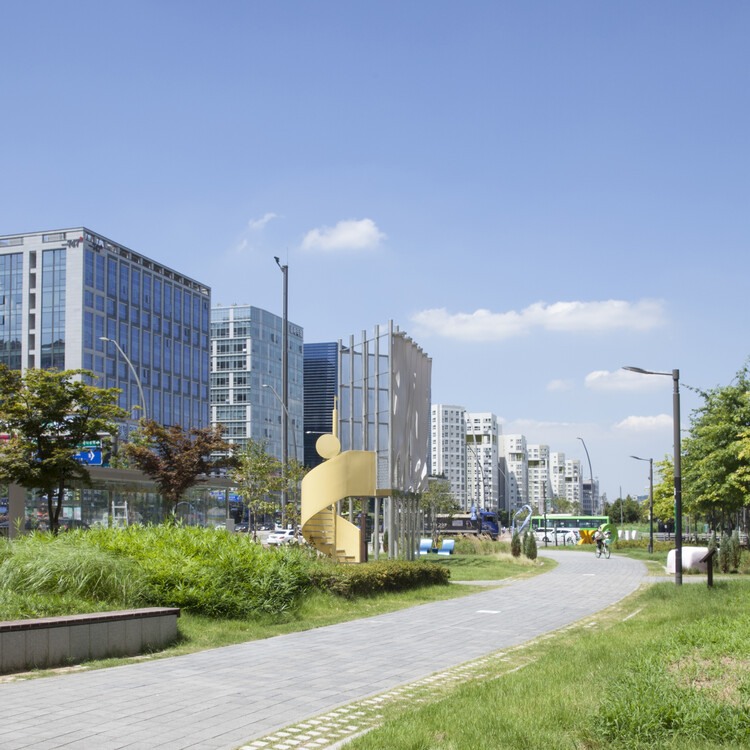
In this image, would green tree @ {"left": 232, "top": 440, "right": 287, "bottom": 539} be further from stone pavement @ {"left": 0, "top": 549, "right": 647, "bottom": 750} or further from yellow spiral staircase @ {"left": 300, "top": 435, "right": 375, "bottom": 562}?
stone pavement @ {"left": 0, "top": 549, "right": 647, "bottom": 750}

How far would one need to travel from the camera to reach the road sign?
2823cm

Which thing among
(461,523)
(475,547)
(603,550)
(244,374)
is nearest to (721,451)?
(603,550)

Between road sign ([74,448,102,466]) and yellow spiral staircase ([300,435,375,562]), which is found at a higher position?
road sign ([74,448,102,466])

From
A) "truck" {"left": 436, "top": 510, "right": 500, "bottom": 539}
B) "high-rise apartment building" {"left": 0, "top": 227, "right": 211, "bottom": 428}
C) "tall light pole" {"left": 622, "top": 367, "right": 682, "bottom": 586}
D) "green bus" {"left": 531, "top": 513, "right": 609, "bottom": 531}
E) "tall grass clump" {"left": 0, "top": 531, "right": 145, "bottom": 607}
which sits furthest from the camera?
"high-rise apartment building" {"left": 0, "top": 227, "right": 211, "bottom": 428}

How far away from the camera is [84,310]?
307ft

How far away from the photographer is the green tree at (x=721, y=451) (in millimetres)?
35844

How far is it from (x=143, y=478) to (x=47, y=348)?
214ft

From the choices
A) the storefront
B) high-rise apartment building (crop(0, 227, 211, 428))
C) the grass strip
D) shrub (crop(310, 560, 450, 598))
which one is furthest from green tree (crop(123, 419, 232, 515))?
high-rise apartment building (crop(0, 227, 211, 428))

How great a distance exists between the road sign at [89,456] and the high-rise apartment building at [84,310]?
6060 cm

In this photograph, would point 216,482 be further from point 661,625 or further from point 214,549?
point 661,625

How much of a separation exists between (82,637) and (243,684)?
2.41 metres

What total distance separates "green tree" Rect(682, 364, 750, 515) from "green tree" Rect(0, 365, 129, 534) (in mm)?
23375

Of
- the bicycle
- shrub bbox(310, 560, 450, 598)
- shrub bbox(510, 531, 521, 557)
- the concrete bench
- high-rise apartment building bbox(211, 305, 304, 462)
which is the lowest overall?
the bicycle

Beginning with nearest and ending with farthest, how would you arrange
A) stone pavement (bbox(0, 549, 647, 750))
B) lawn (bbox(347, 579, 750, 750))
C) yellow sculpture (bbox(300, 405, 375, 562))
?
lawn (bbox(347, 579, 750, 750)) < stone pavement (bbox(0, 549, 647, 750)) < yellow sculpture (bbox(300, 405, 375, 562))
